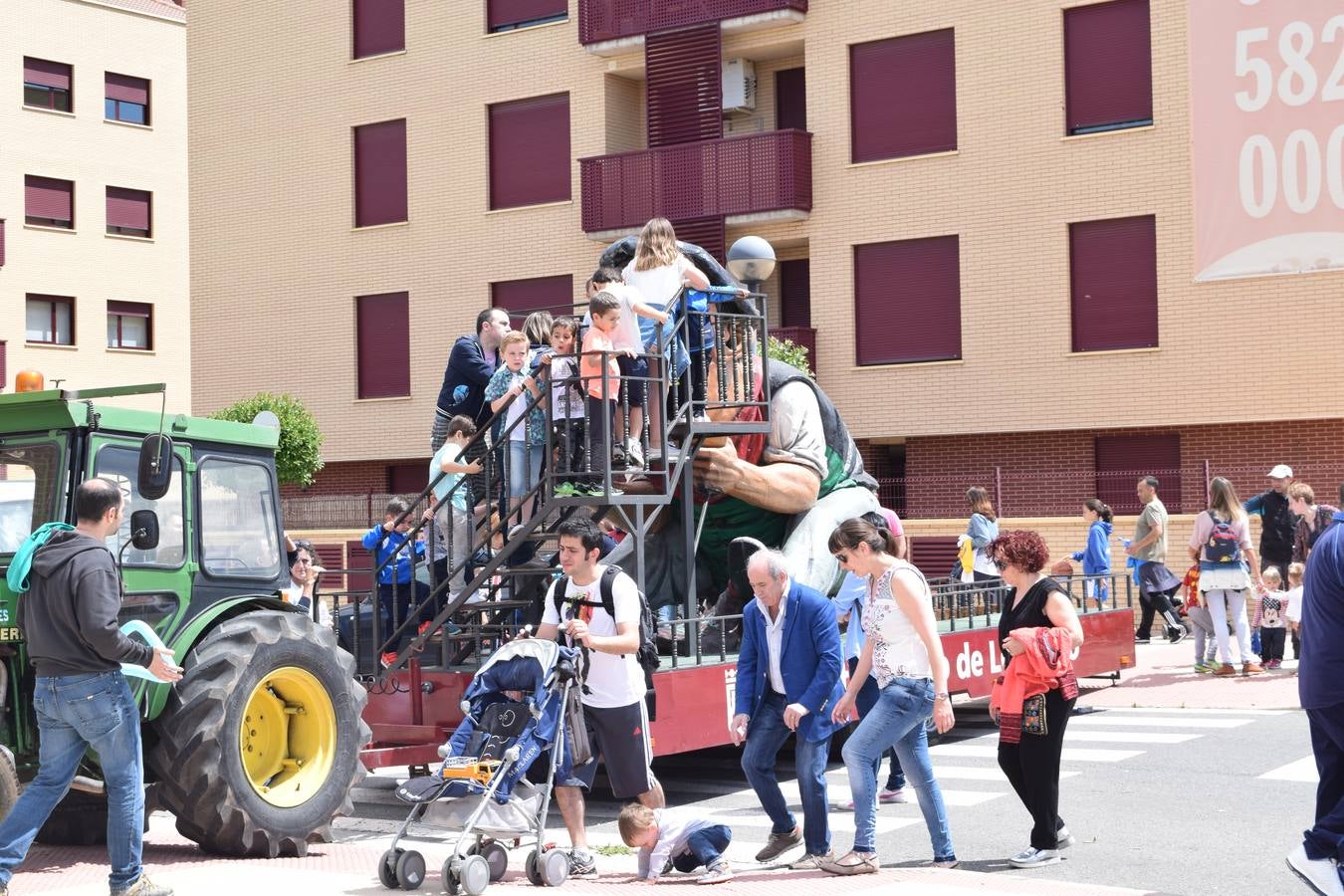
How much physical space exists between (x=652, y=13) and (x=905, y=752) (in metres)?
23.8

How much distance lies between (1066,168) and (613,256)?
15.6 meters

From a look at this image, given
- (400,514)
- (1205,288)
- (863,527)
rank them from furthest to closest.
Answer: (1205,288)
(400,514)
(863,527)

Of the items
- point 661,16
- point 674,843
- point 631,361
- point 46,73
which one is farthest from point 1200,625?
point 46,73

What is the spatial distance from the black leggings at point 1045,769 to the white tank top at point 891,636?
23.6 inches

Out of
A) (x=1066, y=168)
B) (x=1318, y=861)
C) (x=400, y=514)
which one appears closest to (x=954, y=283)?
(x=1066, y=168)

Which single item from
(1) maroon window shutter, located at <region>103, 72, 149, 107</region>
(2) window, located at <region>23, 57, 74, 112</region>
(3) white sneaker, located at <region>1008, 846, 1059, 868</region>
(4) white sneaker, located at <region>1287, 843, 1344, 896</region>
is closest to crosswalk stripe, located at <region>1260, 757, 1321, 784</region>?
(3) white sneaker, located at <region>1008, 846, 1059, 868</region>

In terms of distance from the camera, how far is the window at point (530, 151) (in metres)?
32.0

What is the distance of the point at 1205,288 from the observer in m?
26.1

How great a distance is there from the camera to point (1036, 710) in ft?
27.5

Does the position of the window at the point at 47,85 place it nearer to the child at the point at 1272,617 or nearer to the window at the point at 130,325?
the window at the point at 130,325

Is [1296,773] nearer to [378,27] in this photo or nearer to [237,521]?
[237,521]

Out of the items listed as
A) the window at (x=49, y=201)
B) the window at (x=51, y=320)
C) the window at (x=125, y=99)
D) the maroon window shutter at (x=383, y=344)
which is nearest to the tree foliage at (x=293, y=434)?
the maroon window shutter at (x=383, y=344)

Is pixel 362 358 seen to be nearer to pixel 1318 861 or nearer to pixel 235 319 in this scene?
pixel 235 319

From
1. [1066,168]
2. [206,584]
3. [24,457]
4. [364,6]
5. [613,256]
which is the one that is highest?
[364,6]
